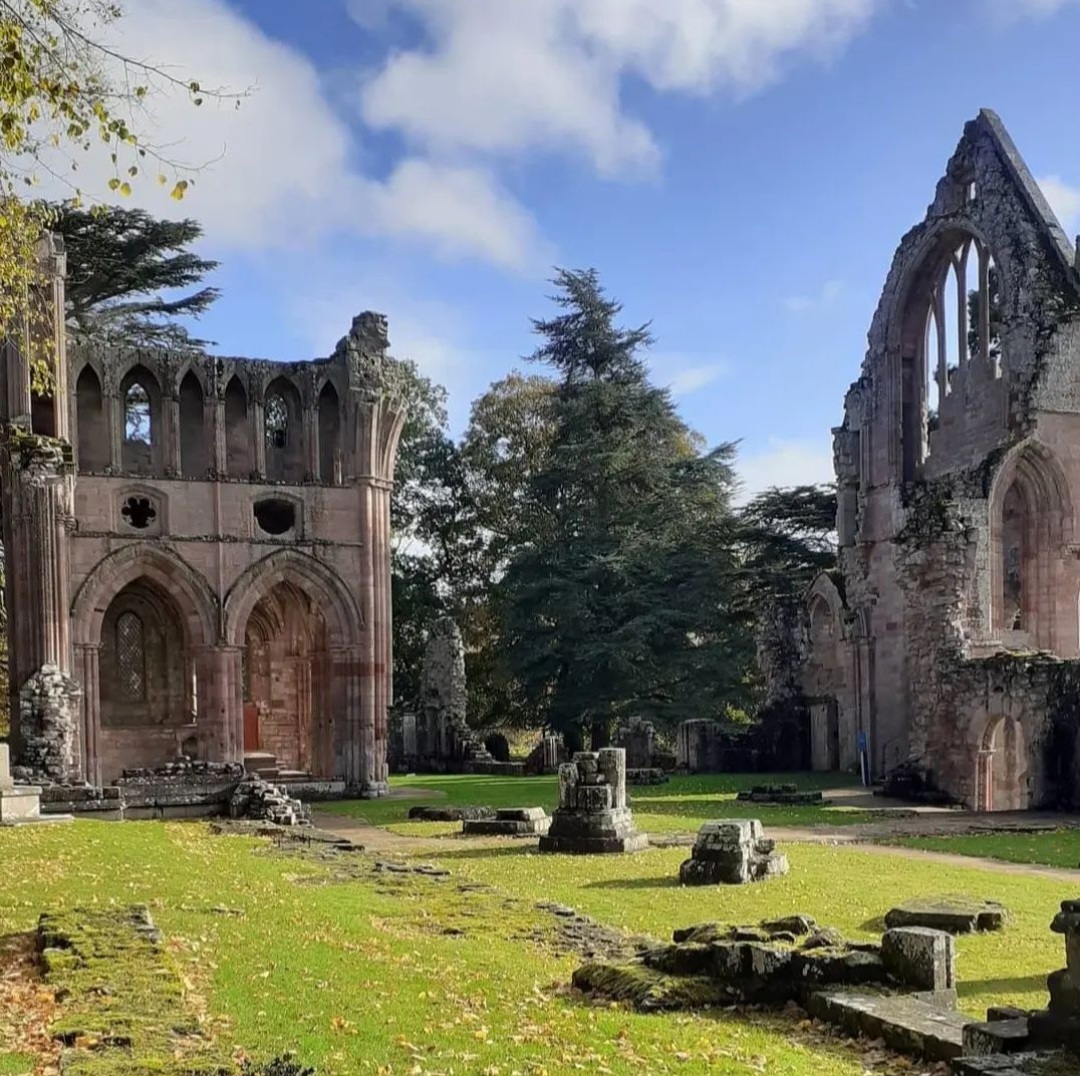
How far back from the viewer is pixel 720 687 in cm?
4100

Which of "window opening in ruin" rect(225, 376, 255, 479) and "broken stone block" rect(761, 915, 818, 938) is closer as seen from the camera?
"broken stone block" rect(761, 915, 818, 938)

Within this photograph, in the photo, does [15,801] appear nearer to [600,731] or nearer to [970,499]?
[970,499]

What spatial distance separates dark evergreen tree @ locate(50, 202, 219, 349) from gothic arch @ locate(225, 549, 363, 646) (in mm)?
11826

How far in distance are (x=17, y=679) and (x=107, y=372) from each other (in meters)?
7.57

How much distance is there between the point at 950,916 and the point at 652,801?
15020 millimetres

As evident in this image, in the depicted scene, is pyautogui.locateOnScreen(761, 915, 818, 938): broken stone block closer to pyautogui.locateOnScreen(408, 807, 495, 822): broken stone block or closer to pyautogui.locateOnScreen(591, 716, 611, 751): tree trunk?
pyautogui.locateOnScreen(408, 807, 495, 822): broken stone block

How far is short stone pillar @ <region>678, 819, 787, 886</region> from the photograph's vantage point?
14.1 metres

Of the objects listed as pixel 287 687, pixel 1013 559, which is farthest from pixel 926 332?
pixel 287 687

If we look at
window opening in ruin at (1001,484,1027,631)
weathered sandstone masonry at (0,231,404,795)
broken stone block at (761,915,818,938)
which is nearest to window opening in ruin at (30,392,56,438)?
weathered sandstone masonry at (0,231,404,795)

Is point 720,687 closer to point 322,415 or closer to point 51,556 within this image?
point 322,415

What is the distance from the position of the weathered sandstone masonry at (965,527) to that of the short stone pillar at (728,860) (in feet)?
35.3

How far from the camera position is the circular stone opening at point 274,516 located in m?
31.9

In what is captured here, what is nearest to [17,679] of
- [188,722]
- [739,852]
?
[188,722]

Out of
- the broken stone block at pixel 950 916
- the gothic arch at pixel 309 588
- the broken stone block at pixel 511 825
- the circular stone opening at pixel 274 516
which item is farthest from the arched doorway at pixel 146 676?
the broken stone block at pixel 950 916
